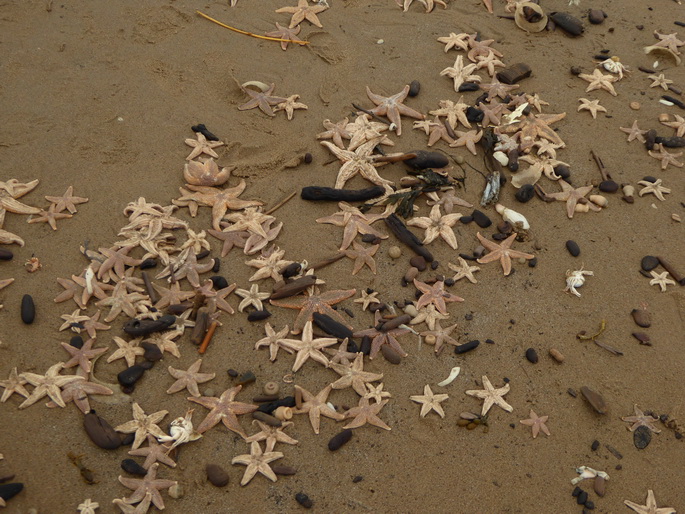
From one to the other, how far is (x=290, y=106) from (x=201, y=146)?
138cm

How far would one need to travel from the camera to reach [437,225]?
680 cm

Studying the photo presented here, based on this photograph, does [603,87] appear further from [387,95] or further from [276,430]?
[276,430]

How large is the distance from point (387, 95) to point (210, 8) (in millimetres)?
3297

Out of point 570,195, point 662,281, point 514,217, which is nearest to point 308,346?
point 514,217

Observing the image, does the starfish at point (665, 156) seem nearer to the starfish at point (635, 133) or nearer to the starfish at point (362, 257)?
the starfish at point (635, 133)

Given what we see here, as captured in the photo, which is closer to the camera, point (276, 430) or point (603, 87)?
point (276, 430)

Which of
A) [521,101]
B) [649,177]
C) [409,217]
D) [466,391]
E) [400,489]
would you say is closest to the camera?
[400,489]

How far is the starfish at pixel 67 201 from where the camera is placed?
665 centimetres

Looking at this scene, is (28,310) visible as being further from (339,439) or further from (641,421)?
(641,421)

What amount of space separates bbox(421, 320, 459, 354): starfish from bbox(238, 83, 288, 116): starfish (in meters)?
3.80

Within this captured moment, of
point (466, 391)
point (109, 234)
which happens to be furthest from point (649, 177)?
point (109, 234)

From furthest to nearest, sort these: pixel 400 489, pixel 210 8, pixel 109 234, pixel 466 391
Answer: pixel 210 8, pixel 109 234, pixel 466 391, pixel 400 489

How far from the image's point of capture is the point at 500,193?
734 centimetres

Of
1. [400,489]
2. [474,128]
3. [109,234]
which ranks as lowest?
[400,489]
